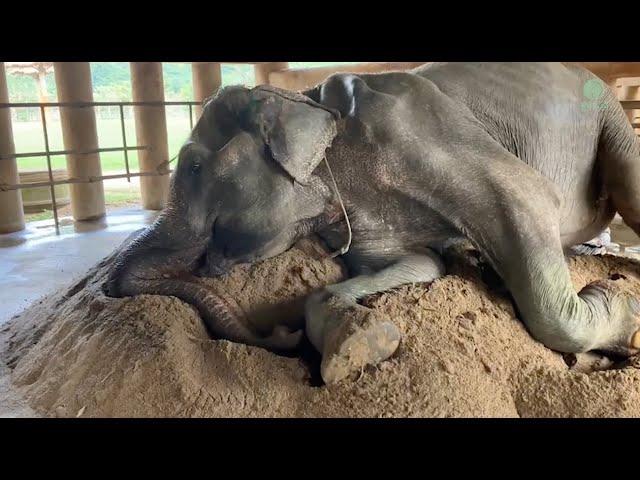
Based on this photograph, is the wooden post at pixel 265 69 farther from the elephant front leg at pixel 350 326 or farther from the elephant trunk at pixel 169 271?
the elephant front leg at pixel 350 326

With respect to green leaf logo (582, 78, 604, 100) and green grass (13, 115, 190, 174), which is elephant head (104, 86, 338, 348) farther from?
green grass (13, 115, 190, 174)

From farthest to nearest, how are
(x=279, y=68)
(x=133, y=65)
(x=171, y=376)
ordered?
(x=279, y=68), (x=133, y=65), (x=171, y=376)

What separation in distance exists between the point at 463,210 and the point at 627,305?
0.70 m

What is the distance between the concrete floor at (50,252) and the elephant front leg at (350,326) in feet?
5.66

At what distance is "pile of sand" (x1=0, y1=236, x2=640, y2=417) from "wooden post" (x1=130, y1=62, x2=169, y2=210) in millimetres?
5213

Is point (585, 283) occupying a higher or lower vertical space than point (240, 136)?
lower

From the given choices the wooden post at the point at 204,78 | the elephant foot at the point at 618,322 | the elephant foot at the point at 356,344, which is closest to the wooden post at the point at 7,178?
the wooden post at the point at 204,78

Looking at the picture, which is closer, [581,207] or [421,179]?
[421,179]

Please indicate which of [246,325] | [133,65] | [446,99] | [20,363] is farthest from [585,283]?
[133,65]

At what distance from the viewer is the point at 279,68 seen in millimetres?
8148

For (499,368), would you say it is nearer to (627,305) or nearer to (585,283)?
(627,305)

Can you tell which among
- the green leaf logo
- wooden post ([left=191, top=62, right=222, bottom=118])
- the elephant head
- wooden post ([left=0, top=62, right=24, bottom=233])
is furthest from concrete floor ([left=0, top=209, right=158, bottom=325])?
the green leaf logo

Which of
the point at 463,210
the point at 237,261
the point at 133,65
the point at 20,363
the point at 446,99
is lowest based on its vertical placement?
the point at 20,363

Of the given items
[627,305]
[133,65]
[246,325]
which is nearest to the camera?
[246,325]
